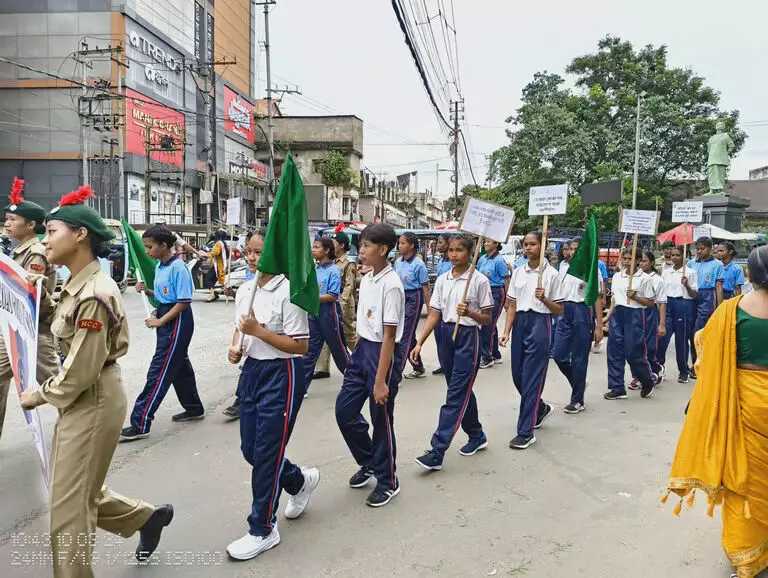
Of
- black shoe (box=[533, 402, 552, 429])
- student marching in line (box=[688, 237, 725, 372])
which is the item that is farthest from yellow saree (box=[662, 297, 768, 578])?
student marching in line (box=[688, 237, 725, 372])

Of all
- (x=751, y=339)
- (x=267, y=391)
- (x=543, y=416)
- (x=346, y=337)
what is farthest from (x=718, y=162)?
(x=267, y=391)

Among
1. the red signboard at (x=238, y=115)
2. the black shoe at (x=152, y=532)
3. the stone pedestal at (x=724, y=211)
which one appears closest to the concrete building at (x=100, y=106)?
the red signboard at (x=238, y=115)

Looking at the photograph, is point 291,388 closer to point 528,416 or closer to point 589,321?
point 528,416

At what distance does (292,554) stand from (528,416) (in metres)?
2.57

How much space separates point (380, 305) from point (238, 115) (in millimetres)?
39865

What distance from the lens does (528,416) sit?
16.8ft

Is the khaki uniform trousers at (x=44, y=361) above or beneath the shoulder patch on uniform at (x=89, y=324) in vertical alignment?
beneath

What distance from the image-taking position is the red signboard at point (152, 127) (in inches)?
1151

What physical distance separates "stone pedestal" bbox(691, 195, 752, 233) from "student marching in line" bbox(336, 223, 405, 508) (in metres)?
17.7

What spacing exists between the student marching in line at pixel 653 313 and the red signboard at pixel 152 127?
80.7 feet

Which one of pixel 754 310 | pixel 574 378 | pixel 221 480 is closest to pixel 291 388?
pixel 221 480

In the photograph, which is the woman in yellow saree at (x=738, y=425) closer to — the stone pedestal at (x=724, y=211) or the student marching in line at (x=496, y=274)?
the student marching in line at (x=496, y=274)

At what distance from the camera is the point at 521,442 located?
5.06m

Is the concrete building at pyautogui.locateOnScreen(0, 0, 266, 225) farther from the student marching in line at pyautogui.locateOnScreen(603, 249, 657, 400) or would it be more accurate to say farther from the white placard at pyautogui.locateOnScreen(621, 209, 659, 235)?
the student marching in line at pyautogui.locateOnScreen(603, 249, 657, 400)
